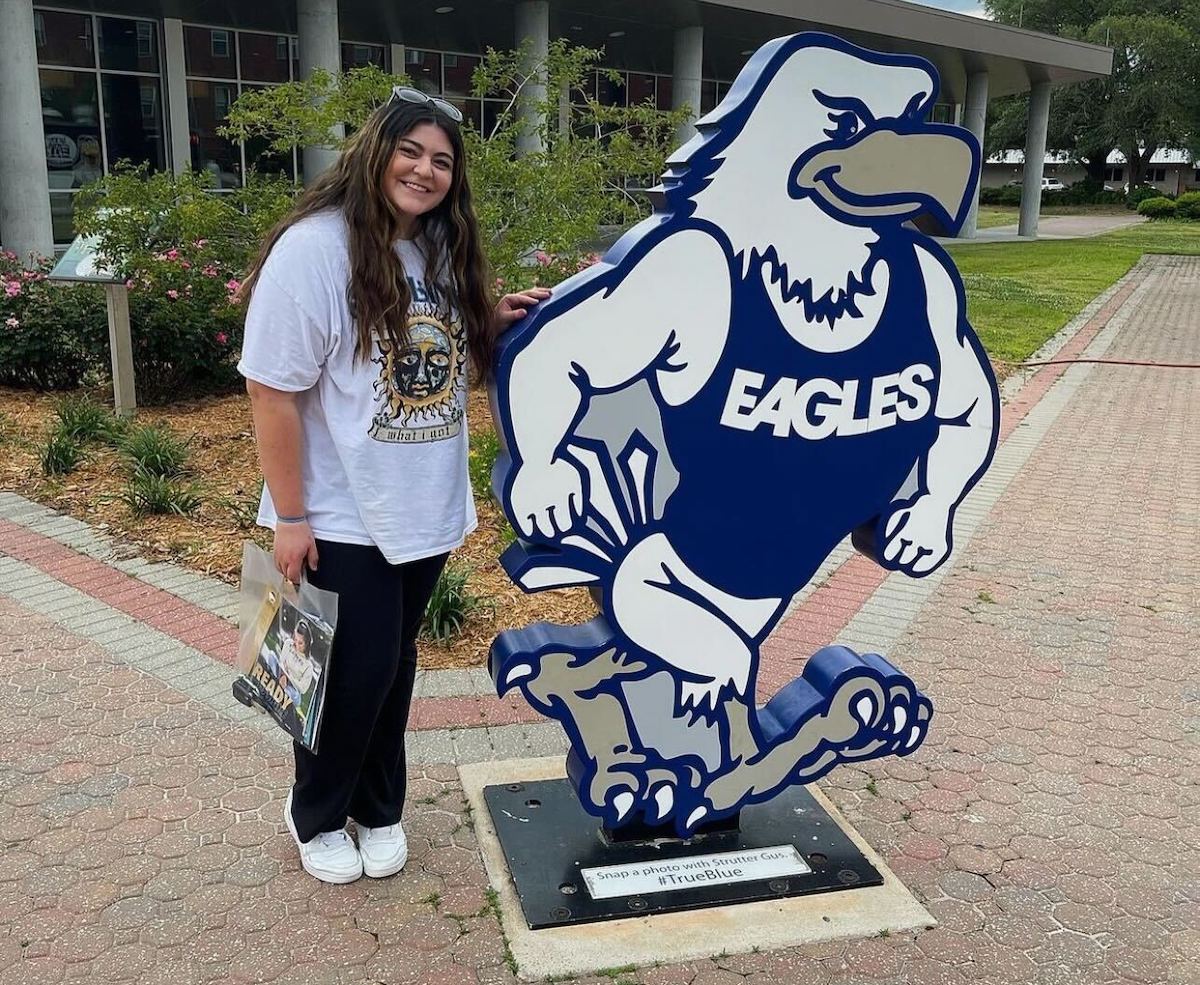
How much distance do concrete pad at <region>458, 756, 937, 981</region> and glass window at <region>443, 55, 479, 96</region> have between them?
Result: 2264cm

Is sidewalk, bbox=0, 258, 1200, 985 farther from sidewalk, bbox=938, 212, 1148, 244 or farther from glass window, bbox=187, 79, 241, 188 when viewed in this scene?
sidewalk, bbox=938, 212, 1148, 244

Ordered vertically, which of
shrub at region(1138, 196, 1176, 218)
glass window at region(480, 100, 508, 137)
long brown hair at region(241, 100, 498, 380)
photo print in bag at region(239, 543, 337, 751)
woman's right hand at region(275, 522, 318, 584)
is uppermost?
glass window at region(480, 100, 508, 137)

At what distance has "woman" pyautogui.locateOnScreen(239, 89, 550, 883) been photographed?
91.6 inches

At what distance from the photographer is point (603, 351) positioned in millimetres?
2482

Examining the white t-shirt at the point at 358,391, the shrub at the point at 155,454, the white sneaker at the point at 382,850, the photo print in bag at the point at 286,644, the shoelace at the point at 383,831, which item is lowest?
the white sneaker at the point at 382,850

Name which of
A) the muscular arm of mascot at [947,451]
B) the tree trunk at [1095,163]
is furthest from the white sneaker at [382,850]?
the tree trunk at [1095,163]

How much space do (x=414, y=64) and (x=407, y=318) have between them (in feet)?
73.8

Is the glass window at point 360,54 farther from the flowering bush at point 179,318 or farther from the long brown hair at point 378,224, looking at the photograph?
the long brown hair at point 378,224

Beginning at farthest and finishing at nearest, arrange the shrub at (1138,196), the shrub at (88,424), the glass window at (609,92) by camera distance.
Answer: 1. the shrub at (1138,196)
2. the glass window at (609,92)
3. the shrub at (88,424)

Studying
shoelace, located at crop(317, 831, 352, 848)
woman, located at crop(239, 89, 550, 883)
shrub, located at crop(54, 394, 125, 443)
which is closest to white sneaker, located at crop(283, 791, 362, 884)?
shoelace, located at crop(317, 831, 352, 848)

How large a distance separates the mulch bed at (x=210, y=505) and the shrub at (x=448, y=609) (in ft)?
0.14

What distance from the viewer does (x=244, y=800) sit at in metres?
3.22

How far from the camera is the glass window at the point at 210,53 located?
1911 centimetres

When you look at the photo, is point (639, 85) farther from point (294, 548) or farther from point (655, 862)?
point (294, 548)
